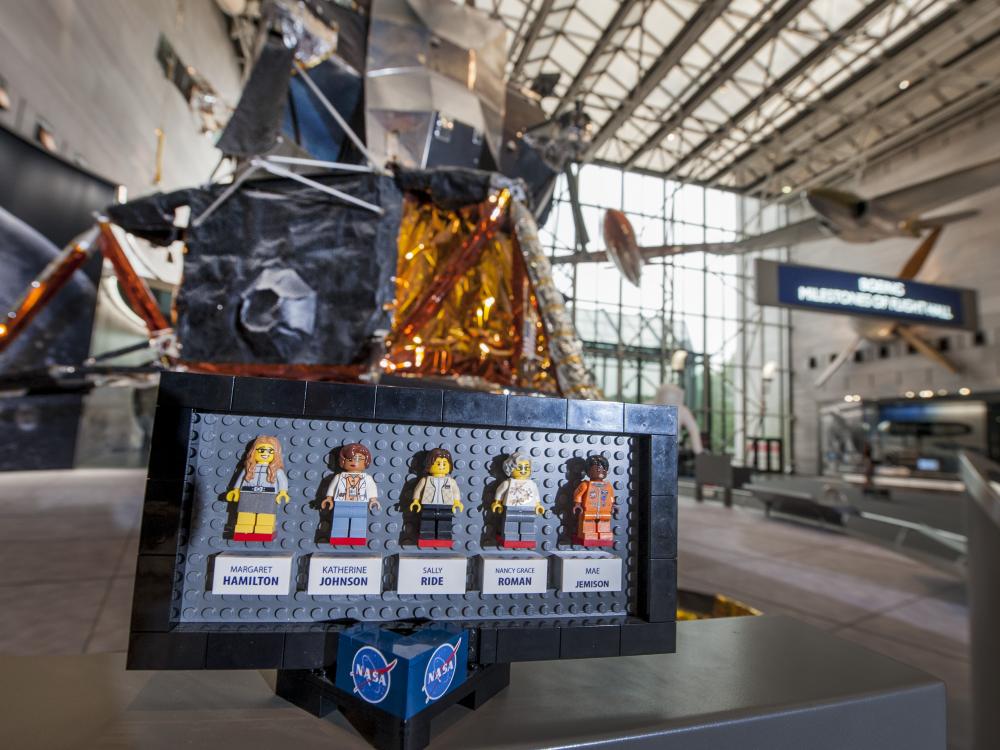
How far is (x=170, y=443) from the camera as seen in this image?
70cm

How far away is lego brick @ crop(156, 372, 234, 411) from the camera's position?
2.31 ft

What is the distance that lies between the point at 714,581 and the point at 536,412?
249 cm

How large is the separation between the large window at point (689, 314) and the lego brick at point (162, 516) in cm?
1498

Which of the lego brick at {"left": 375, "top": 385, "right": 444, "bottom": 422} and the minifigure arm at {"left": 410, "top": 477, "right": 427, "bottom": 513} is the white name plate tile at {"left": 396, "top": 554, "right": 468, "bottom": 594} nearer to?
the minifigure arm at {"left": 410, "top": 477, "right": 427, "bottom": 513}

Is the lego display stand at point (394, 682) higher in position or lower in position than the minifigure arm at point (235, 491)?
lower

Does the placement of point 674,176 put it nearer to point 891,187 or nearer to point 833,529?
point 891,187

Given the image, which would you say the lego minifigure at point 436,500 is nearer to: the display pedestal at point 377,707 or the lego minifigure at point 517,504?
the lego minifigure at point 517,504

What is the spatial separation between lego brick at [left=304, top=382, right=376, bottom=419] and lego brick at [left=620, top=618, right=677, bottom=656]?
0.50 m

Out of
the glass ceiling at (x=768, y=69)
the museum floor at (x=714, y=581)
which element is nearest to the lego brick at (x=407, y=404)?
the museum floor at (x=714, y=581)

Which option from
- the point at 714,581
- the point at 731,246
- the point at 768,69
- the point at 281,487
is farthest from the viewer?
the point at 768,69

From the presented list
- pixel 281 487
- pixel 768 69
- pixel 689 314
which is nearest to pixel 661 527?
pixel 281 487

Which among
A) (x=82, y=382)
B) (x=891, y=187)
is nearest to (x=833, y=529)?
(x=82, y=382)

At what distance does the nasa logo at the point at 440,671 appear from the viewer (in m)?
0.66

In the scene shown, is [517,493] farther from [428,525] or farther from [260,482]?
[260,482]
